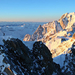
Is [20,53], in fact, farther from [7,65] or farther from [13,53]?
[7,65]

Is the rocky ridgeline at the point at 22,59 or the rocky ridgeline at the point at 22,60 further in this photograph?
the rocky ridgeline at the point at 22,60

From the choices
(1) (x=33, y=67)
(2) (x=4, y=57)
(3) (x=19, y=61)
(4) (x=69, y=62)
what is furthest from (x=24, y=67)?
(4) (x=69, y=62)

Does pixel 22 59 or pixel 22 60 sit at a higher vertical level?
pixel 22 59

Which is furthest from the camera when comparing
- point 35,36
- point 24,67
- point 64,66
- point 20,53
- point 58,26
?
point 35,36

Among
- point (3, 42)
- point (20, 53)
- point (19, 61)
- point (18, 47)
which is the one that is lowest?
point (19, 61)

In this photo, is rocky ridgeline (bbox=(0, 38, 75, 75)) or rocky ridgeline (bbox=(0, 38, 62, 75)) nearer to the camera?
rocky ridgeline (bbox=(0, 38, 75, 75))

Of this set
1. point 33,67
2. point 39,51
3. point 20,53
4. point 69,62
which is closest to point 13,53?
point 20,53

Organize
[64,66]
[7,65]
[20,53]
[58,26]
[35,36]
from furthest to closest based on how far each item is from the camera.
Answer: [35,36]
[58,26]
[64,66]
[20,53]
[7,65]

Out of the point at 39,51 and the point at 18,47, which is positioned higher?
the point at 18,47

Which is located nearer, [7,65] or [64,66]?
[7,65]
